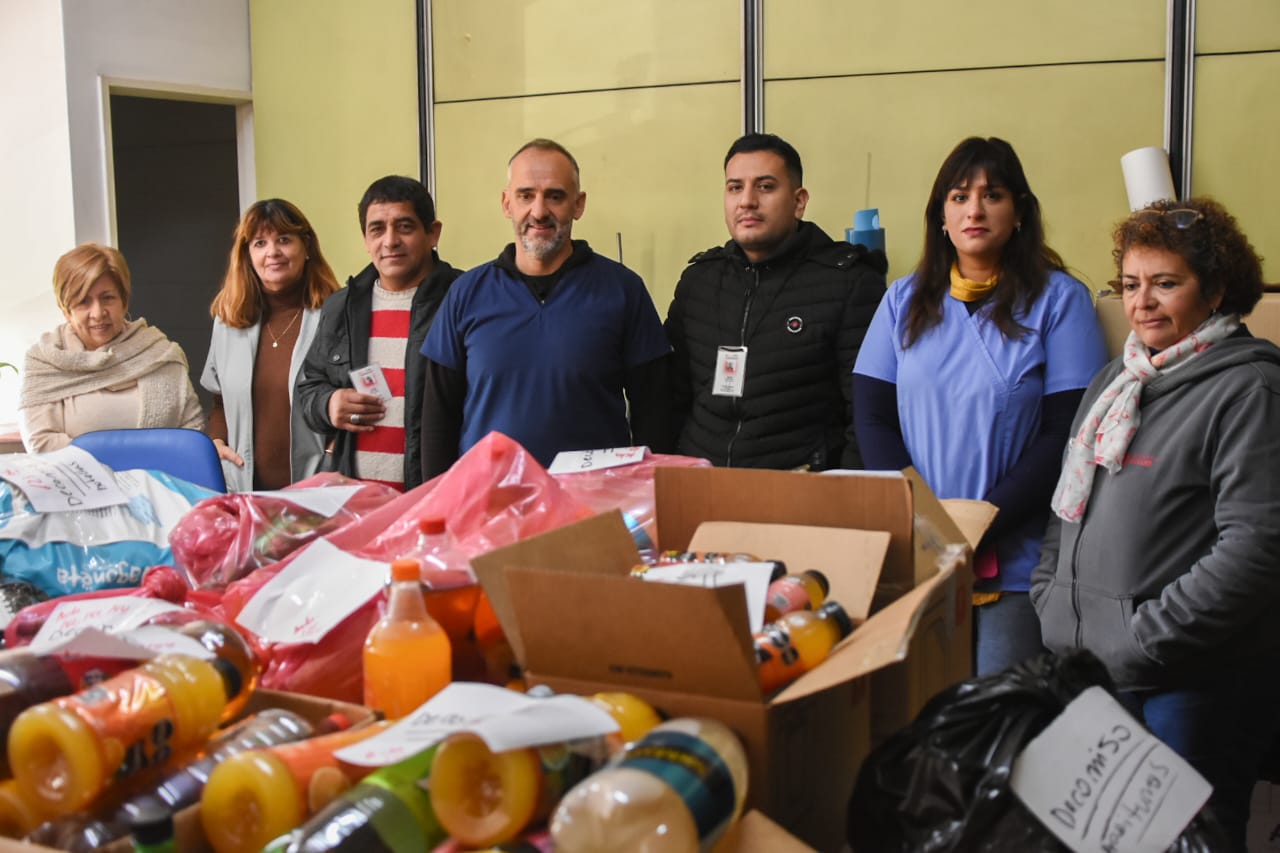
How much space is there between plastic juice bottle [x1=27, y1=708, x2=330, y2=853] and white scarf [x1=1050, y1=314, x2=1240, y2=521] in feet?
4.28

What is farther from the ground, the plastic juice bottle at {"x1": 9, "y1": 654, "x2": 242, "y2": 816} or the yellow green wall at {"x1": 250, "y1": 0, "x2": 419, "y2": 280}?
the yellow green wall at {"x1": 250, "y1": 0, "x2": 419, "y2": 280}

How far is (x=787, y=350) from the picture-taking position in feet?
8.00

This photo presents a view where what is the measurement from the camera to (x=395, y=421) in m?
2.77

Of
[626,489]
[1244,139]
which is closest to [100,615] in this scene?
[626,489]

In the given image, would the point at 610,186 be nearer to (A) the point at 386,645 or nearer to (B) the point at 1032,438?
(B) the point at 1032,438

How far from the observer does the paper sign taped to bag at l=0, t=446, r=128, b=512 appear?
66.3 inches

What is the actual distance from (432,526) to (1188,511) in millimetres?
1182

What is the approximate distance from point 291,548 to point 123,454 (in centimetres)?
116

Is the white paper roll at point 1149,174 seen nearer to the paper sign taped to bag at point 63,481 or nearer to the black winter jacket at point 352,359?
the black winter jacket at point 352,359

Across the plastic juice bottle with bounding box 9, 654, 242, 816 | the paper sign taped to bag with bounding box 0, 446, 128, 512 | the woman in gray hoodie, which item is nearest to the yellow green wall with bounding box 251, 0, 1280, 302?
the woman in gray hoodie

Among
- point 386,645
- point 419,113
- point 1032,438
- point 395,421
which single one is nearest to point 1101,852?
point 386,645

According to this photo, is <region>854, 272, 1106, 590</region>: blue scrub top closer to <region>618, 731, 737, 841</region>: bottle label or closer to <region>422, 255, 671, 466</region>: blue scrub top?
<region>422, 255, 671, 466</region>: blue scrub top

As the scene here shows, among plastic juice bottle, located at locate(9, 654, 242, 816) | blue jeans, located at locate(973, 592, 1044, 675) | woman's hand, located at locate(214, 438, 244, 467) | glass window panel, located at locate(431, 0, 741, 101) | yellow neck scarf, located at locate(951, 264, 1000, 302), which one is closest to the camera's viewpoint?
plastic juice bottle, located at locate(9, 654, 242, 816)

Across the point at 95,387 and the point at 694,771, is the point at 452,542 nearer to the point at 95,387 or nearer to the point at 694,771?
the point at 694,771
